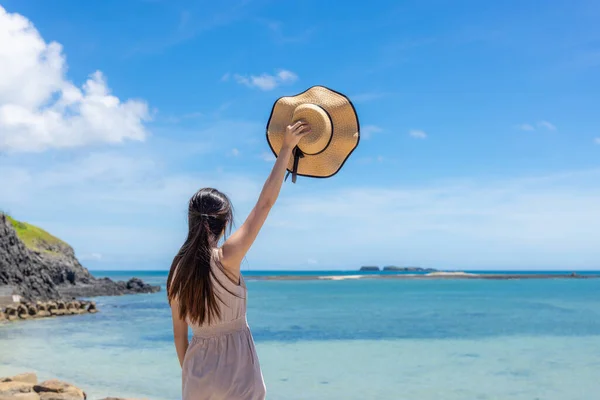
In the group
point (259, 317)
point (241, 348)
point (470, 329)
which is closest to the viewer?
point (241, 348)

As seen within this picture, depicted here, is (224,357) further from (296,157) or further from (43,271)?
(43,271)

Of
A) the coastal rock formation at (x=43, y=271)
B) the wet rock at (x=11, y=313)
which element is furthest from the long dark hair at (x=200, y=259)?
the coastal rock formation at (x=43, y=271)

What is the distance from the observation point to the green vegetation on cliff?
199 feet

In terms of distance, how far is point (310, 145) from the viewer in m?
2.53

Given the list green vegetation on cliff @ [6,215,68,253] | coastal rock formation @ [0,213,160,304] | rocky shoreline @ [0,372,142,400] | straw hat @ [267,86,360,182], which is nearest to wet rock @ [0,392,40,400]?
rocky shoreline @ [0,372,142,400]

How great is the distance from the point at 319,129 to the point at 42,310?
2732 cm

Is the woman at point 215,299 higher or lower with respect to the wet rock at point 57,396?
higher

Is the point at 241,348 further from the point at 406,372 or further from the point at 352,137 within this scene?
the point at 406,372

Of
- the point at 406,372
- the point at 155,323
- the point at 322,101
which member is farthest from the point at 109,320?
the point at 322,101

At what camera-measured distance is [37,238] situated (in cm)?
6269

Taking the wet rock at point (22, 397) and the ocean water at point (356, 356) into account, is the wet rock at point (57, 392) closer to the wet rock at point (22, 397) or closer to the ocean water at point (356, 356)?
the wet rock at point (22, 397)

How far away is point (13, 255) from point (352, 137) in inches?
1292

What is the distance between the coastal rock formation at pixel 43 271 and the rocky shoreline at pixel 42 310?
31 cm

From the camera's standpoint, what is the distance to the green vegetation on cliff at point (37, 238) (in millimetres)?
60656
